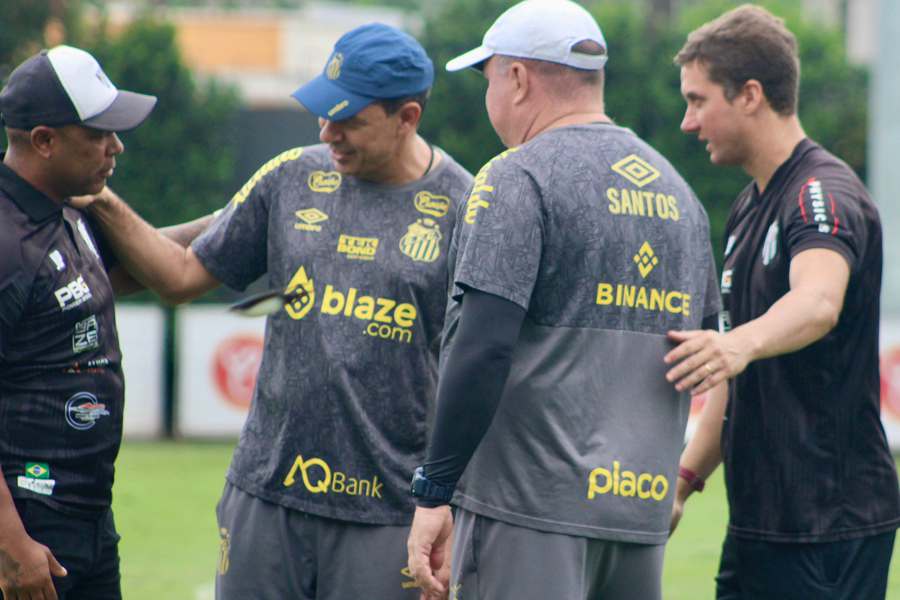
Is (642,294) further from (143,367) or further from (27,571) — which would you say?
(143,367)

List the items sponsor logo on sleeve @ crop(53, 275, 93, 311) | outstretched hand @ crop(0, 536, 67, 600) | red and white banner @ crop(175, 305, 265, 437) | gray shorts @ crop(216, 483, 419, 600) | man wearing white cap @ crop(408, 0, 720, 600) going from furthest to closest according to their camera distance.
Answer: red and white banner @ crop(175, 305, 265, 437), gray shorts @ crop(216, 483, 419, 600), sponsor logo on sleeve @ crop(53, 275, 93, 311), outstretched hand @ crop(0, 536, 67, 600), man wearing white cap @ crop(408, 0, 720, 600)

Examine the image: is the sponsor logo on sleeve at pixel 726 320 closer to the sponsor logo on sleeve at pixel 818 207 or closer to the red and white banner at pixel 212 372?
the sponsor logo on sleeve at pixel 818 207

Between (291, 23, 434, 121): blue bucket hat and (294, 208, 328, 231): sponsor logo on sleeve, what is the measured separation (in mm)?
294

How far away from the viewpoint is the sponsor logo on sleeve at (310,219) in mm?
4473

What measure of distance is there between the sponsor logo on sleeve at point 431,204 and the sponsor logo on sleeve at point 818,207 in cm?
106

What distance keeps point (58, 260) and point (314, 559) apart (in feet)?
3.87

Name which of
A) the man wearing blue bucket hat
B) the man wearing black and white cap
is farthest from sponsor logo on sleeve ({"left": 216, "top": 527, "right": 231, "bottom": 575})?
the man wearing black and white cap

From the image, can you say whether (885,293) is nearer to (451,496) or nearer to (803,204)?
(803,204)

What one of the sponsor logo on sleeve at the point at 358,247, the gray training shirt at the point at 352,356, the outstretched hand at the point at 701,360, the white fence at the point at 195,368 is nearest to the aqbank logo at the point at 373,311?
the gray training shirt at the point at 352,356

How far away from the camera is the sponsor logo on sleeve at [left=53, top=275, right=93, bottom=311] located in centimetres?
399

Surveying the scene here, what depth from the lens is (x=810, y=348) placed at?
419 centimetres

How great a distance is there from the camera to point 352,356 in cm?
438

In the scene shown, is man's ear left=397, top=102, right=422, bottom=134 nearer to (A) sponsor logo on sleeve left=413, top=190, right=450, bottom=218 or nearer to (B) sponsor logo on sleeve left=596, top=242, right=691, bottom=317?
(A) sponsor logo on sleeve left=413, top=190, right=450, bottom=218

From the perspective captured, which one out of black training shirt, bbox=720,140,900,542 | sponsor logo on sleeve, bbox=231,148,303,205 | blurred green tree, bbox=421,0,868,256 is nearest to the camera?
black training shirt, bbox=720,140,900,542
